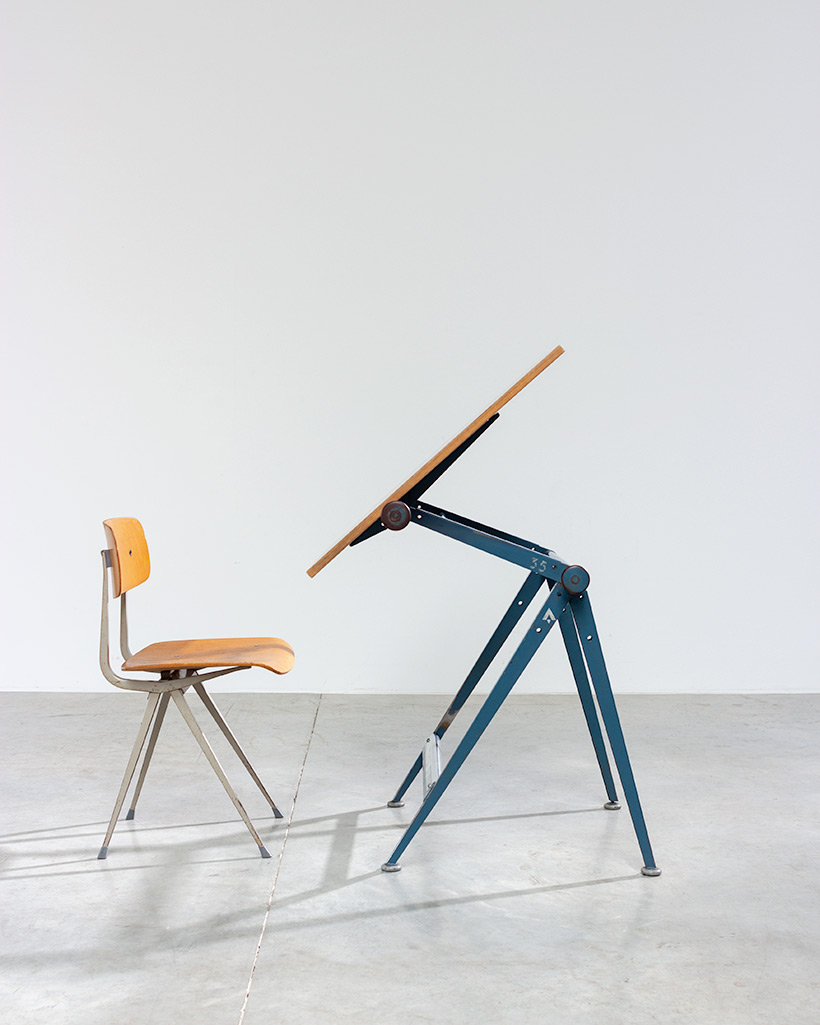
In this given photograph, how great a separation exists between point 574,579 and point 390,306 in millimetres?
2382

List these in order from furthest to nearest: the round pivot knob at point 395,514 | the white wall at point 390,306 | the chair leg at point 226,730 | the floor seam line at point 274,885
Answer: the white wall at point 390,306 → the chair leg at point 226,730 → the round pivot knob at point 395,514 → the floor seam line at point 274,885

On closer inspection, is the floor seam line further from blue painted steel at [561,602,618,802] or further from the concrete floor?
blue painted steel at [561,602,618,802]

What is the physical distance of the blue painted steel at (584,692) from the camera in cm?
241

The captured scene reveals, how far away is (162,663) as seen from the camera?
2.46 meters

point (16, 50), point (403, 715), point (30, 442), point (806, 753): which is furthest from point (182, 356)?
point (806, 753)

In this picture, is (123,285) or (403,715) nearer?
(403,715)

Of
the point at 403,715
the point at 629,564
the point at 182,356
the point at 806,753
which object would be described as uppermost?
the point at 182,356

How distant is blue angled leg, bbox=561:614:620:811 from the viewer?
2.42 metres

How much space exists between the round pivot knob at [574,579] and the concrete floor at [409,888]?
2.35 feet

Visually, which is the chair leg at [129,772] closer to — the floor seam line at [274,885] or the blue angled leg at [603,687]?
the floor seam line at [274,885]

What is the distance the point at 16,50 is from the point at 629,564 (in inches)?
142

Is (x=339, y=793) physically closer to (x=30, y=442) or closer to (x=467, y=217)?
(x=30, y=442)

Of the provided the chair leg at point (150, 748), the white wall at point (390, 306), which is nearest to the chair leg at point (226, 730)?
the chair leg at point (150, 748)

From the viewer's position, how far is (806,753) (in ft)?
11.3
